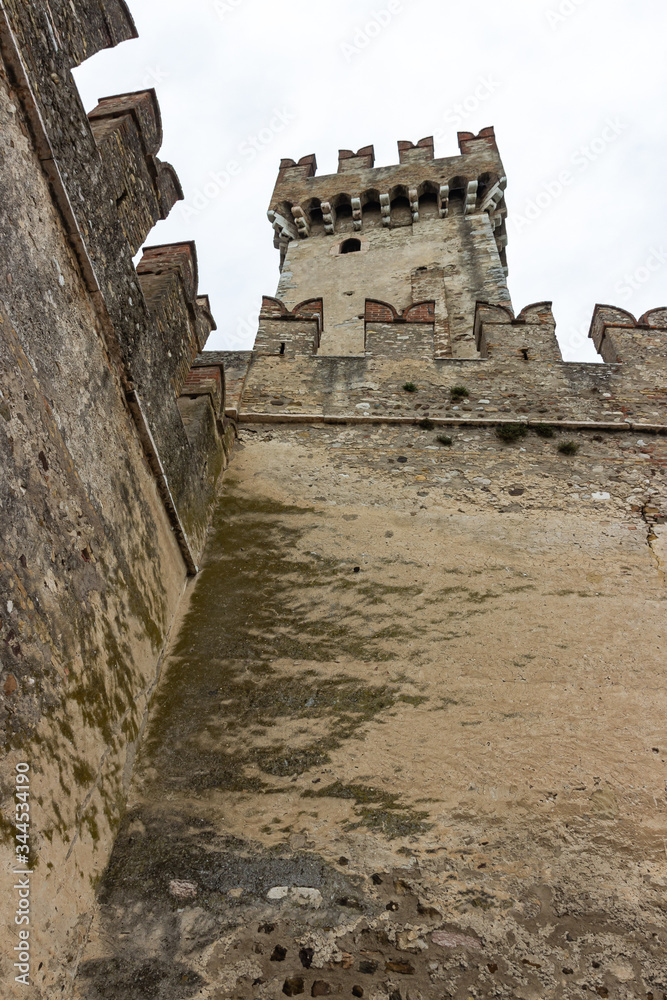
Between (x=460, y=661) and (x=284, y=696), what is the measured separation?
1.04 metres

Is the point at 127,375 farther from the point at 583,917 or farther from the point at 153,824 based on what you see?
the point at 583,917

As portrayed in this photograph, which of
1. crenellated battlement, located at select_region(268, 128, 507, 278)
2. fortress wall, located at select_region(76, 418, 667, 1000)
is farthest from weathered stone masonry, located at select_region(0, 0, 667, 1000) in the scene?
crenellated battlement, located at select_region(268, 128, 507, 278)

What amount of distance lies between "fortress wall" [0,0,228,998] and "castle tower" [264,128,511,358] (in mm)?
5739

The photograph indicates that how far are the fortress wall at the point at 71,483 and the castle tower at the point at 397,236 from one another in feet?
18.8

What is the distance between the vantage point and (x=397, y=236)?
474 inches

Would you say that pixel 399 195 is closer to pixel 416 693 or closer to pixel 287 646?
pixel 287 646

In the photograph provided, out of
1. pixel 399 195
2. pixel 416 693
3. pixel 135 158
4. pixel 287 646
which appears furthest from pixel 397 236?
pixel 416 693

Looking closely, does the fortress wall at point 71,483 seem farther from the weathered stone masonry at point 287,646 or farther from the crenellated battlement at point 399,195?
the crenellated battlement at point 399,195

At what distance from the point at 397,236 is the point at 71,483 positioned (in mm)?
10297

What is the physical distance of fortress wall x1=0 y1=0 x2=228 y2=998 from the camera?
8.27ft

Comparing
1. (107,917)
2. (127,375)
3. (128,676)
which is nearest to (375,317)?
(127,375)

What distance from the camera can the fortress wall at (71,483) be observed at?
2.52 m

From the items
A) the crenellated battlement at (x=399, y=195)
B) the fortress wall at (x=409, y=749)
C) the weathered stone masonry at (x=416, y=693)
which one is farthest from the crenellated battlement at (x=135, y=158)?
the crenellated battlement at (x=399, y=195)

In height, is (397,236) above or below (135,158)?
below
